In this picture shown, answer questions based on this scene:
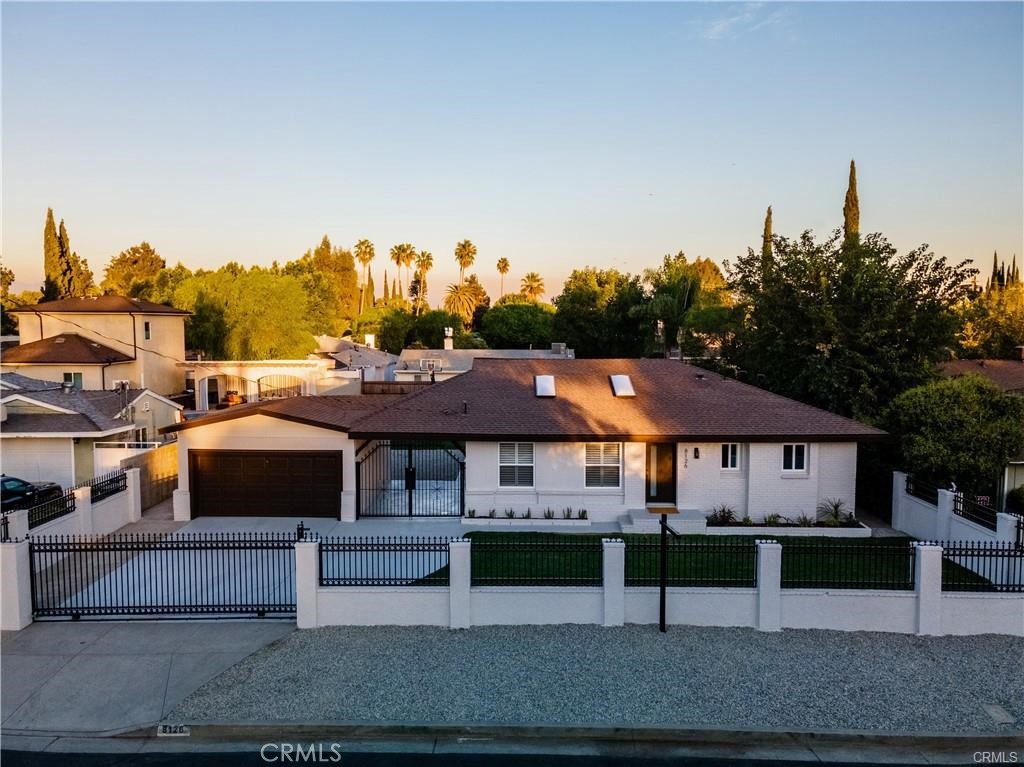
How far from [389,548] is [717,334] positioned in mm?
29597

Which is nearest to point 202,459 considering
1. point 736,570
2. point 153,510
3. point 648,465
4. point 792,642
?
point 153,510

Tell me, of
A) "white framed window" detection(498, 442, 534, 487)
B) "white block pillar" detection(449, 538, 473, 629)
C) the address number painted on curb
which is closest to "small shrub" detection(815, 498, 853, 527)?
"white framed window" detection(498, 442, 534, 487)

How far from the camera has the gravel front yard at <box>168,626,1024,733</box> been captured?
9141mm

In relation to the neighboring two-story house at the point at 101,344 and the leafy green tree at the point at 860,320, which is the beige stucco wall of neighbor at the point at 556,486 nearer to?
the leafy green tree at the point at 860,320

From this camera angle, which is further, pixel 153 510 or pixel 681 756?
pixel 153 510

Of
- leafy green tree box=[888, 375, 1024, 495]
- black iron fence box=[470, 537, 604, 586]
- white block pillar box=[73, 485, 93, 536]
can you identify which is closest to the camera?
black iron fence box=[470, 537, 604, 586]

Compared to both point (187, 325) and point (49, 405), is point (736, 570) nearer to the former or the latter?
point (49, 405)

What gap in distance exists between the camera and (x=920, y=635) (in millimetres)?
11727

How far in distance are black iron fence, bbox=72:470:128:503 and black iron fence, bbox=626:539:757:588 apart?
13778 mm

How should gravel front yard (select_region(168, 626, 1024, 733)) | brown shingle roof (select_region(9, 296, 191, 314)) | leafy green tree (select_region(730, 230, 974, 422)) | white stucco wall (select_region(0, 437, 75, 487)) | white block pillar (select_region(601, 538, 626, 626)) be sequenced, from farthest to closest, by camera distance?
brown shingle roof (select_region(9, 296, 191, 314)), leafy green tree (select_region(730, 230, 974, 422)), white stucco wall (select_region(0, 437, 75, 487)), white block pillar (select_region(601, 538, 626, 626)), gravel front yard (select_region(168, 626, 1024, 733))

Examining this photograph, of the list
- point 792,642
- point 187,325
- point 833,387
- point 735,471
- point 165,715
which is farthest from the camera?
point 187,325

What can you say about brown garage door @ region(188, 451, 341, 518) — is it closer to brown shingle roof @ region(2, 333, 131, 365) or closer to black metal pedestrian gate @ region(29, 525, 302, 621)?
black metal pedestrian gate @ region(29, 525, 302, 621)

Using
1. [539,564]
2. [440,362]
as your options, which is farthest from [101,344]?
[539,564]

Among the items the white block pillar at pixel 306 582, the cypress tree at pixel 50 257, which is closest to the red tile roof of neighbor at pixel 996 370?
the white block pillar at pixel 306 582
